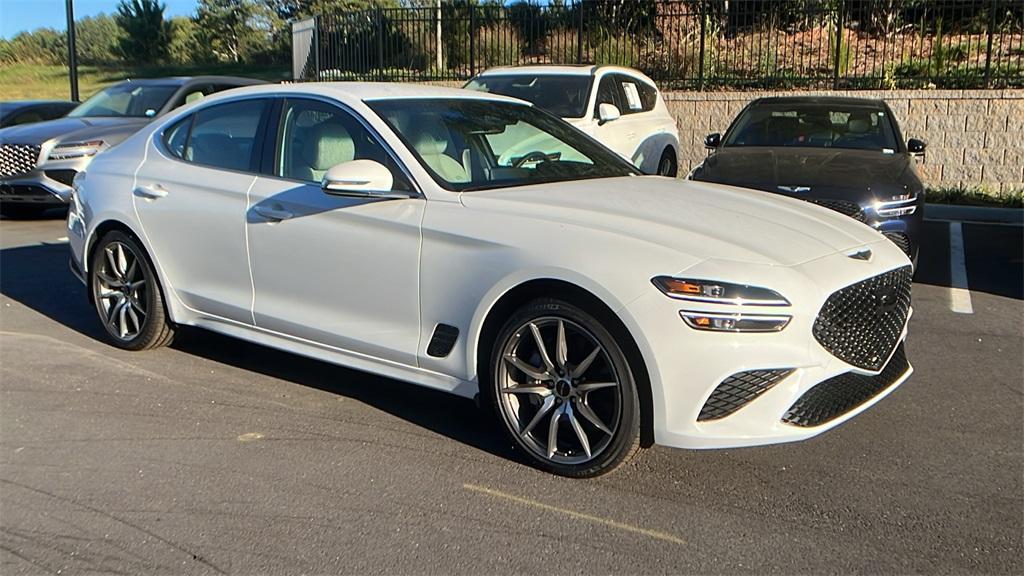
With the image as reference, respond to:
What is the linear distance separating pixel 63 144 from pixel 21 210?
161cm

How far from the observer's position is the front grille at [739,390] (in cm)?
348

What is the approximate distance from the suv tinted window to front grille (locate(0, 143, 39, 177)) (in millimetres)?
6635

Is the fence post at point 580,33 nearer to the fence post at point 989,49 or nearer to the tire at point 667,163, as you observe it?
the tire at point 667,163

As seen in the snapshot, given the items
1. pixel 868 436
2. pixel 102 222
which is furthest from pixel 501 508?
pixel 102 222

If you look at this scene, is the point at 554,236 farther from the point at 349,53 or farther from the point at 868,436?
the point at 349,53

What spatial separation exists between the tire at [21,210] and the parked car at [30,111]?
2543 millimetres

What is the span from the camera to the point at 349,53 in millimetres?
17422

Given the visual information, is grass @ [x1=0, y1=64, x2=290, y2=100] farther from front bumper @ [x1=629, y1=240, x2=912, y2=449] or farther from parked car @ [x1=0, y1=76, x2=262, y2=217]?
front bumper @ [x1=629, y1=240, x2=912, y2=449]

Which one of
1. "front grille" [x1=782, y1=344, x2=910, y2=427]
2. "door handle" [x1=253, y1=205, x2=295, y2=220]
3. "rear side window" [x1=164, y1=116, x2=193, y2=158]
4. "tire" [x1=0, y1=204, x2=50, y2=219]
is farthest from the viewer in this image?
"tire" [x1=0, y1=204, x2=50, y2=219]

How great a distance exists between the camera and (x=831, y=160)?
792 cm

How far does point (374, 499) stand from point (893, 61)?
46.0ft

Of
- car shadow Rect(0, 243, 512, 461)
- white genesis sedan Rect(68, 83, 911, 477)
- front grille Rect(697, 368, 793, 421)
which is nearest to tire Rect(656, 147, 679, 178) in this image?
white genesis sedan Rect(68, 83, 911, 477)

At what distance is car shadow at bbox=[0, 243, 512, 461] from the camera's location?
4.50 meters

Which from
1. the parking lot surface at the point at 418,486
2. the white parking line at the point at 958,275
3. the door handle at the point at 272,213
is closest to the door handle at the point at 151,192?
the door handle at the point at 272,213
